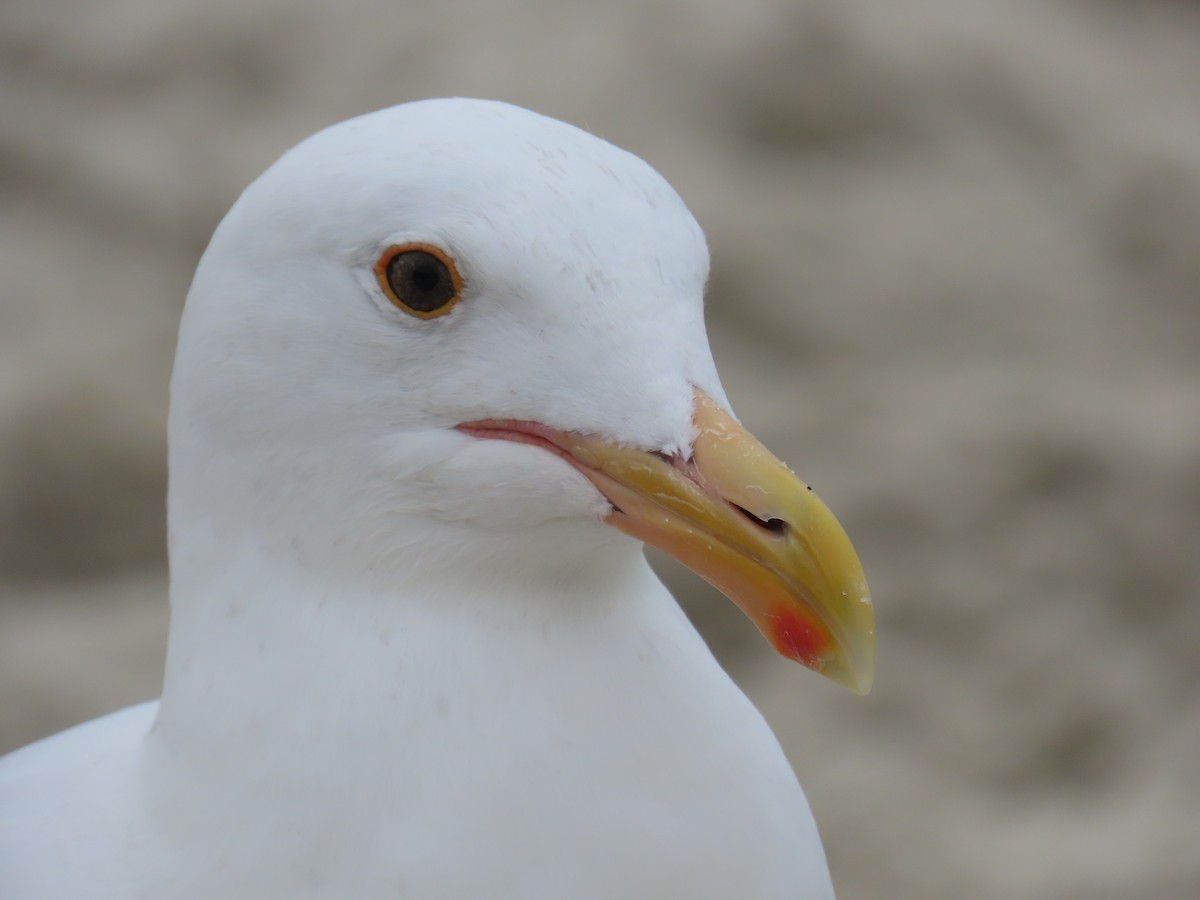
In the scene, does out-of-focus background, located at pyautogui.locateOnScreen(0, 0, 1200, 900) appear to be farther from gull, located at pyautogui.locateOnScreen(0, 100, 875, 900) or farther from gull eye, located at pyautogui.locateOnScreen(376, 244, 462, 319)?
gull eye, located at pyautogui.locateOnScreen(376, 244, 462, 319)

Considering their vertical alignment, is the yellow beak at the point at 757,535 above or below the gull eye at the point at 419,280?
below

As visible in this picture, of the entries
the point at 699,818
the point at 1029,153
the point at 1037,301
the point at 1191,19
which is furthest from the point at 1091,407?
the point at 699,818

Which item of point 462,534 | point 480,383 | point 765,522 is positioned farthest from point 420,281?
point 765,522

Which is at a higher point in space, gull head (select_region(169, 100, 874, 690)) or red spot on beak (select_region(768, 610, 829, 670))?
gull head (select_region(169, 100, 874, 690))

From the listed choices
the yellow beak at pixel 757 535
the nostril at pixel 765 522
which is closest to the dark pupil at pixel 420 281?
the yellow beak at pixel 757 535

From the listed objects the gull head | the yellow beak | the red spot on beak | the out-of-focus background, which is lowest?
the red spot on beak

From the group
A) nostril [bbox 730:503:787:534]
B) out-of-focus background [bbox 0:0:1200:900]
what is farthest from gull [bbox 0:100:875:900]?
out-of-focus background [bbox 0:0:1200:900]

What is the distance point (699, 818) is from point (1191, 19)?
387 cm

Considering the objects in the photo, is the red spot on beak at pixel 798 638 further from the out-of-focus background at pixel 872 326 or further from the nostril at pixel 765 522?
the out-of-focus background at pixel 872 326

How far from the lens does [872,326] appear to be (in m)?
3.77

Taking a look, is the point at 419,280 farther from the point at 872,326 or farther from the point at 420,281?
the point at 872,326

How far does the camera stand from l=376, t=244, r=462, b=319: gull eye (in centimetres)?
121

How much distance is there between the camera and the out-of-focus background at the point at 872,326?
3115 millimetres

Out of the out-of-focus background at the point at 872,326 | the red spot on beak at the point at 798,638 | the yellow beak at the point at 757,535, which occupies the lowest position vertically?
the red spot on beak at the point at 798,638
